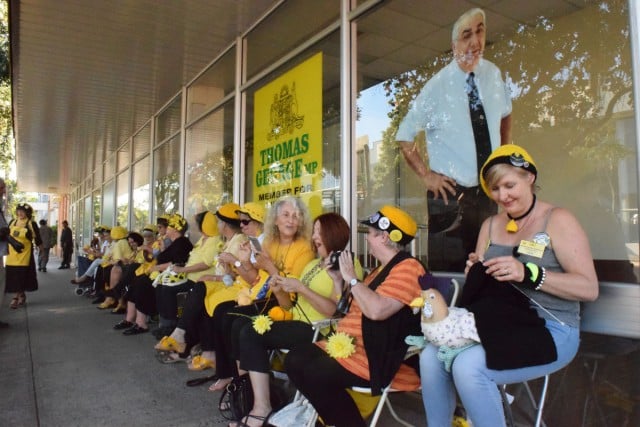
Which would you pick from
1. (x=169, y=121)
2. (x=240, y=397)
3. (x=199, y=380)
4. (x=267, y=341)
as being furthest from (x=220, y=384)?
(x=169, y=121)

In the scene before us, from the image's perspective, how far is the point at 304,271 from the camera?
3162mm

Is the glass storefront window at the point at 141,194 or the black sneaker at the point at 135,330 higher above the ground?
the glass storefront window at the point at 141,194

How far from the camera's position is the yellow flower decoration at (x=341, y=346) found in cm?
235

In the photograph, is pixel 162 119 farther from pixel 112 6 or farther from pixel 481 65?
pixel 481 65

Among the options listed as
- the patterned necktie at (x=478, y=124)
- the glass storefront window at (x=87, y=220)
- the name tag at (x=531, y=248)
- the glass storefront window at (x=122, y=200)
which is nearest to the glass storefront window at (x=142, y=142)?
the glass storefront window at (x=122, y=200)

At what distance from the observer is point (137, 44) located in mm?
5988

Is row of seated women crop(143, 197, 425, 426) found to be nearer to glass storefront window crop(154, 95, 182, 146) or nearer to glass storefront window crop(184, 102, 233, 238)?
glass storefront window crop(184, 102, 233, 238)

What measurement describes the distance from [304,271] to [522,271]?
1.57 metres

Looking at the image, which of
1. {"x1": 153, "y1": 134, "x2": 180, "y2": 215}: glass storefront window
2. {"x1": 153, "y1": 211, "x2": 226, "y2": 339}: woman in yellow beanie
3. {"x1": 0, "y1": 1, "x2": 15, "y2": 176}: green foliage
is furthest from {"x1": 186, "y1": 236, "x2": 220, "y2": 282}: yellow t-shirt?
{"x1": 0, "y1": 1, "x2": 15, "y2": 176}: green foliage

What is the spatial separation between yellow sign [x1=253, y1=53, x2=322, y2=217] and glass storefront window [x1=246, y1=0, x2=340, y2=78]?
30cm

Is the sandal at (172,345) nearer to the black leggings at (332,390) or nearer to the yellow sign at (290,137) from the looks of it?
the yellow sign at (290,137)

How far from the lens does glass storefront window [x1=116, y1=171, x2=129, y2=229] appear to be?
11.1 meters

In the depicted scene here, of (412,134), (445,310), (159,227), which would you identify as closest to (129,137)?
(159,227)

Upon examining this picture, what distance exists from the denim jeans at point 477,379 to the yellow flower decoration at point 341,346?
400 mm
